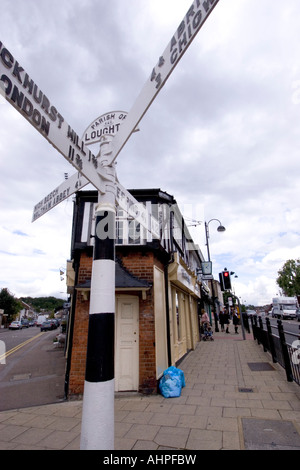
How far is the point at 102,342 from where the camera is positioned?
6.13 feet

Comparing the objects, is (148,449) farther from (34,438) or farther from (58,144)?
(58,144)

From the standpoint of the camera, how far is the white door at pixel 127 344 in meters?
5.83

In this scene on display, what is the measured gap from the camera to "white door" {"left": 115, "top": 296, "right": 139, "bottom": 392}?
19.1ft

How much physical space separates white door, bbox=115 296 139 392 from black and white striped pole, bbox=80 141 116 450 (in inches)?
175

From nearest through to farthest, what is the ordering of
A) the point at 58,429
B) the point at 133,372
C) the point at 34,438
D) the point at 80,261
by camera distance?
1. the point at 34,438
2. the point at 58,429
3. the point at 133,372
4. the point at 80,261

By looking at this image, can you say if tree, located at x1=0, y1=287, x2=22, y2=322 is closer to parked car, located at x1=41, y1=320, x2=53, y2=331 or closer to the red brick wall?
parked car, located at x1=41, y1=320, x2=53, y2=331

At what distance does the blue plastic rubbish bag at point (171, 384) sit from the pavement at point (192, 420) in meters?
0.12

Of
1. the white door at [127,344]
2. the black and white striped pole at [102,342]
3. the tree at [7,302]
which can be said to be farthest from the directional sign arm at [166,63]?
the tree at [7,302]

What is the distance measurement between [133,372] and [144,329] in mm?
995

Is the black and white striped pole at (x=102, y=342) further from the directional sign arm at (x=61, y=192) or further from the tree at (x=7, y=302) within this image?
the tree at (x=7, y=302)

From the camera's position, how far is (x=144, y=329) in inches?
237

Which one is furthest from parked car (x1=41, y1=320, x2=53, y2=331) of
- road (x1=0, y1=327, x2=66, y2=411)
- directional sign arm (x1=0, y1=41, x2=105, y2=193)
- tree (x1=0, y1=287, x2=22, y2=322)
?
directional sign arm (x1=0, y1=41, x2=105, y2=193)
